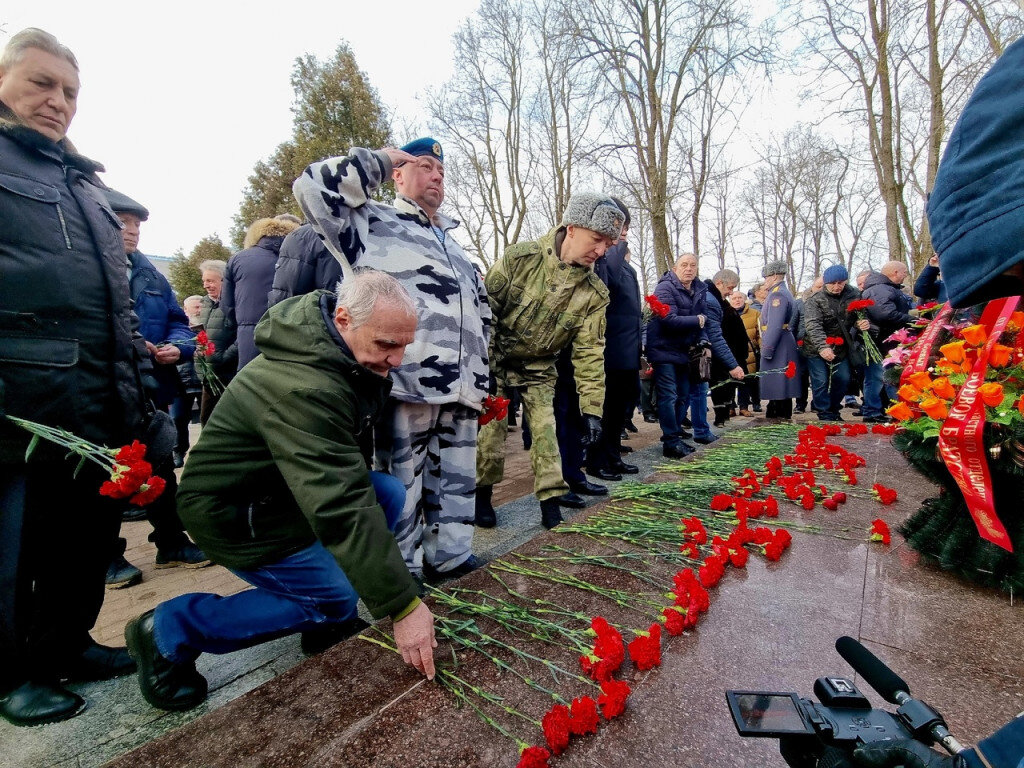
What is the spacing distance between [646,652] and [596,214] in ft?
7.65

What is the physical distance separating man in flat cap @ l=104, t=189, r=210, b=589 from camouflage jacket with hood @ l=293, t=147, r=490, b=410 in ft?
3.79

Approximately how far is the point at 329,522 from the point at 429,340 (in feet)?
3.39

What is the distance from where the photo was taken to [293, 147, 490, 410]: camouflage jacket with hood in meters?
2.16

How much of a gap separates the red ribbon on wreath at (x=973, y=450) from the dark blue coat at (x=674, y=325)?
130 inches

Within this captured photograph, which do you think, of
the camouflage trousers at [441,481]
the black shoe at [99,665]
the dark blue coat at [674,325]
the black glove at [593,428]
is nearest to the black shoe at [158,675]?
the black shoe at [99,665]

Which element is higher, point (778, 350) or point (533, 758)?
point (778, 350)

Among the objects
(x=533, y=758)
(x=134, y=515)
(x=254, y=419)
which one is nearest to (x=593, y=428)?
(x=254, y=419)

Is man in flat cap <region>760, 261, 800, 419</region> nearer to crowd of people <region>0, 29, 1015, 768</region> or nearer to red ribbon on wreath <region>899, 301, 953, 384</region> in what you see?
red ribbon on wreath <region>899, 301, 953, 384</region>

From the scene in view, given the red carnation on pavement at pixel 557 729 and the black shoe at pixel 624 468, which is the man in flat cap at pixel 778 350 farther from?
the red carnation on pavement at pixel 557 729

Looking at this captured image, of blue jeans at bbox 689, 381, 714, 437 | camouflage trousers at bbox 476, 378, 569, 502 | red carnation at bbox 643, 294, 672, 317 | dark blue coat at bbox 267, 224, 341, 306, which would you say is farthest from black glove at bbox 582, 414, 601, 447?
blue jeans at bbox 689, 381, 714, 437

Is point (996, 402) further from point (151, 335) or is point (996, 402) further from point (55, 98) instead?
point (151, 335)

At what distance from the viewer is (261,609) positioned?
5.97 ft

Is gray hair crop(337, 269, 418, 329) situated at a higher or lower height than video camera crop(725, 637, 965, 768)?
higher

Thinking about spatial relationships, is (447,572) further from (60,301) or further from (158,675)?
(60,301)
